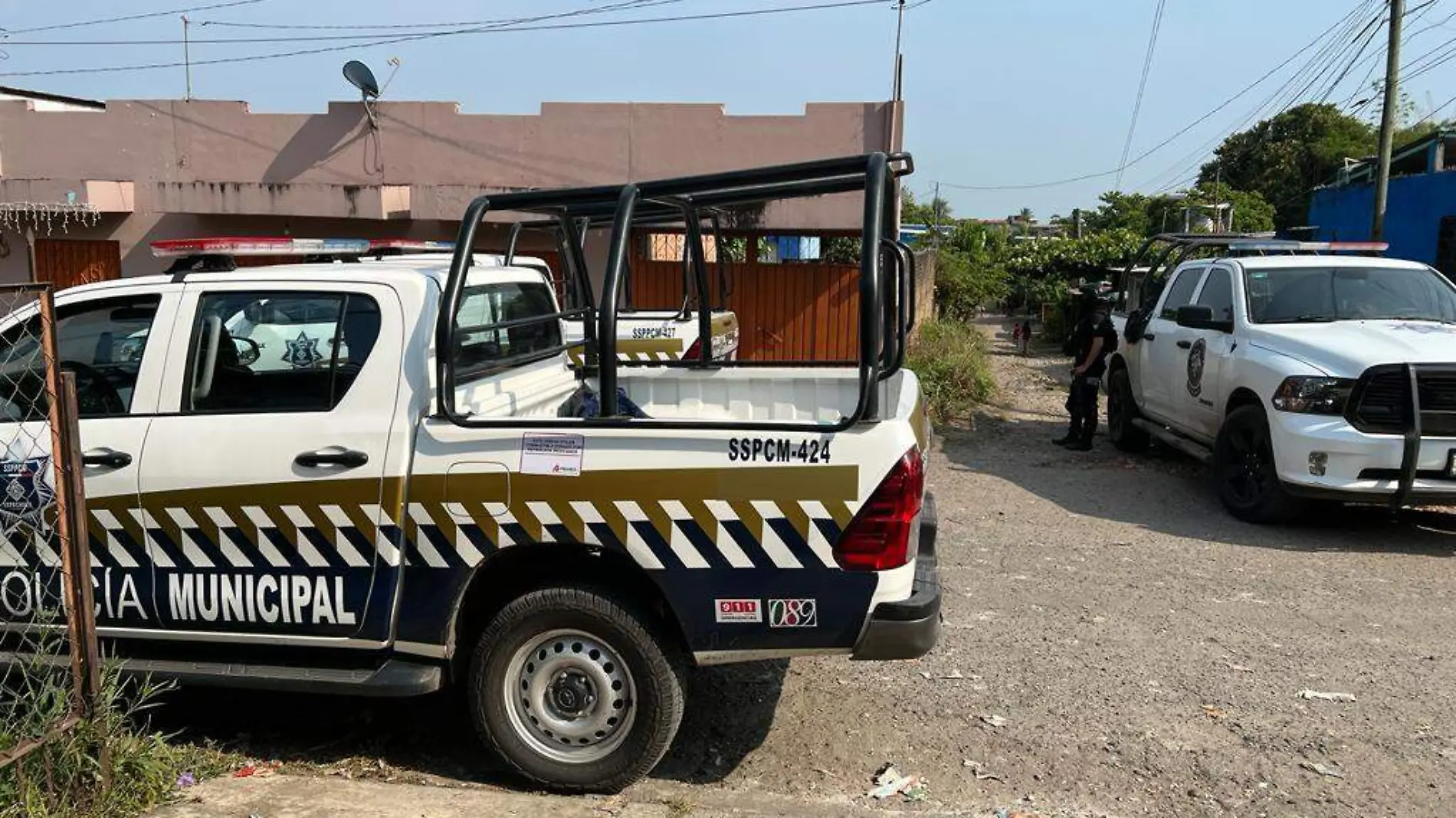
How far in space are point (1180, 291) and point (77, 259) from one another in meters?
14.1

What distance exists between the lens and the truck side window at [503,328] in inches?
164

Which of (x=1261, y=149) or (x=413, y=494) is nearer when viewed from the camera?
(x=413, y=494)

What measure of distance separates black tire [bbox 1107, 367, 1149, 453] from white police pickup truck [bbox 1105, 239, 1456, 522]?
32 centimetres

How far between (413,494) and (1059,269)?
3132 cm

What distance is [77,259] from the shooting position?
1456 centimetres

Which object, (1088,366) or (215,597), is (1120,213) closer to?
(1088,366)

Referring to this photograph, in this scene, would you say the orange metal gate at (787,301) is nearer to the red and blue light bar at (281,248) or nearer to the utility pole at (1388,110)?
the red and blue light bar at (281,248)

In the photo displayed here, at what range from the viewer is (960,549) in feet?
22.6

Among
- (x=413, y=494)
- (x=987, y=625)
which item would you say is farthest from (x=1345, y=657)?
(x=413, y=494)

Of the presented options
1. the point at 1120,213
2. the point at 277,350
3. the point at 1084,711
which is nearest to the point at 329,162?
the point at 277,350

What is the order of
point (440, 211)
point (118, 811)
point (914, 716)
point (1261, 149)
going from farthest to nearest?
point (1261, 149), point (440, 211), point (914, 716), point (118, 811)

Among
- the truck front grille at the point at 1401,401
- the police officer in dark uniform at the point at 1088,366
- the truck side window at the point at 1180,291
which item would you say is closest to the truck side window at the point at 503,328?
the truck front grille at the point at 1401,401

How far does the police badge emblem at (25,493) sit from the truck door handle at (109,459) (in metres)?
0.17

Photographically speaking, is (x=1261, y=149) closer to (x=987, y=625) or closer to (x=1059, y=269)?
(x=1059, y=269)
